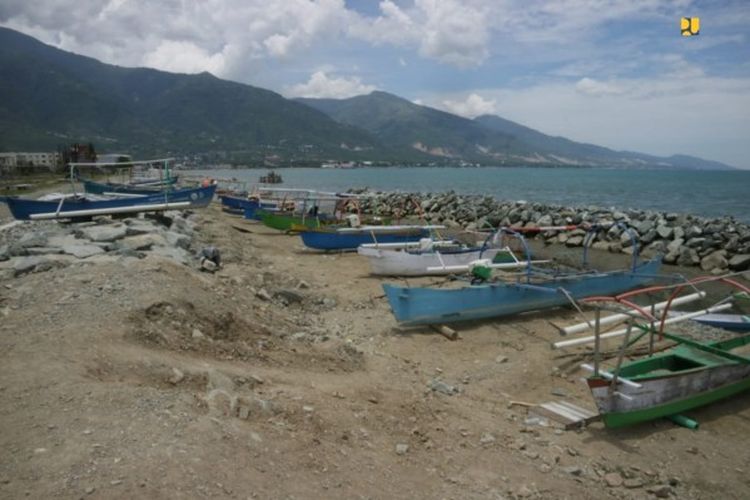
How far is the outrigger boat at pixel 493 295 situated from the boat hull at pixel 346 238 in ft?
24.4

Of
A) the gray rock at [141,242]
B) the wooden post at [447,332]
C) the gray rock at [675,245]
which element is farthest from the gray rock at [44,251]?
the gray rock at [675,245]

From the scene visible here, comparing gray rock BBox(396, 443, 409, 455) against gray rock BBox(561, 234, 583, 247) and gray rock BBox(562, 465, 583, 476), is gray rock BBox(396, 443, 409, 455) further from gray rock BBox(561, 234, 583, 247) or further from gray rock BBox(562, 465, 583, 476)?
gray rock BBox(561, 234, 583, 247)

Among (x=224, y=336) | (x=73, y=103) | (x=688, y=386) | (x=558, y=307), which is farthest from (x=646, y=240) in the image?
(x=73, y=103)

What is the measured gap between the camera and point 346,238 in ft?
69.0

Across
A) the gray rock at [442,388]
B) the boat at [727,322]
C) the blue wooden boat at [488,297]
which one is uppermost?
the blue wooden boat at [488,297]

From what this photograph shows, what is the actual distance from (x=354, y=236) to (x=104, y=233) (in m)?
9.48

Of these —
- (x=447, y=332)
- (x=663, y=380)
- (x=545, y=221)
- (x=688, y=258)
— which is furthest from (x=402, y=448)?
(x=545, y=221)

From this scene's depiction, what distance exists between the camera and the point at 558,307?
13789 millimetres

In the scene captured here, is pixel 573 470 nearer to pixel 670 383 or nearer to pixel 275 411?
pixel 670 383

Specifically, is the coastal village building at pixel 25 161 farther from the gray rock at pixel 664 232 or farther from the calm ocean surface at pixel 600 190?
the gray rock at pixel 664 232

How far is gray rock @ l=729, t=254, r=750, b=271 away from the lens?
65.9 ft

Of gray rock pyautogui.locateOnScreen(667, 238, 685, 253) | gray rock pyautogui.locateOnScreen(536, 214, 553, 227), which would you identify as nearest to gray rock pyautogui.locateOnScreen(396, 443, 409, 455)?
gray rock pyautogui.locateOnScreen(667, 238, 685, 253)

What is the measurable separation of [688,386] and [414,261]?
9.58 meters

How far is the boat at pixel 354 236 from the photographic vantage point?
20.8 m
